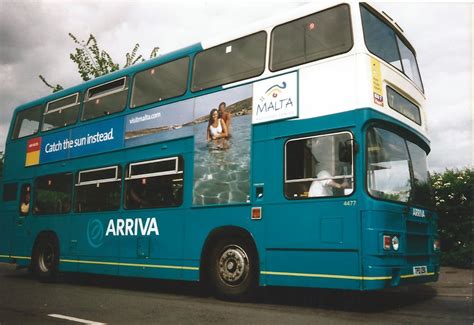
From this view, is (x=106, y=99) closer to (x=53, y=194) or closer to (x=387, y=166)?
(x=53, y=194)

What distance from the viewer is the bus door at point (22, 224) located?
12.4 m

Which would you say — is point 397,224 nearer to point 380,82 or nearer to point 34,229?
point 380,82

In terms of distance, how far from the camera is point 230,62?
8531 mm

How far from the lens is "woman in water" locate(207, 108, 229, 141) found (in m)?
8.35

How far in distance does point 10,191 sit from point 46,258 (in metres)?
2.46

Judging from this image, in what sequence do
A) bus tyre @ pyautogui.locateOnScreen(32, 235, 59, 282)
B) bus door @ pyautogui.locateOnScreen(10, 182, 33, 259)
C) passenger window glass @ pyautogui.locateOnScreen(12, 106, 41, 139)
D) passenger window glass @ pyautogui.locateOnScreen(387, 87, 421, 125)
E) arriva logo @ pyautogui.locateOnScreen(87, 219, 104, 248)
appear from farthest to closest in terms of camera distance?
passenger window glass @ pyautogui.locateOnScreen(12, 106, 41, 139), bus door @ pyautogui.locateOnScreen(10, 182, 33, 259), bus tyre @ pyautogui.locateOnScreen(32, 235, 59, 282), arriva logo @ pyautogui.locateOnScreen(87, 219, 104, 248), passenger window glass @ pyautogui.locateOnScreen(387, 87, 421, 125)

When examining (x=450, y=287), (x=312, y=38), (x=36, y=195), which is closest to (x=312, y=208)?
(x=312, y=38)

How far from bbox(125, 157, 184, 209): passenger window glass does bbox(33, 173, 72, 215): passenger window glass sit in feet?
7.57

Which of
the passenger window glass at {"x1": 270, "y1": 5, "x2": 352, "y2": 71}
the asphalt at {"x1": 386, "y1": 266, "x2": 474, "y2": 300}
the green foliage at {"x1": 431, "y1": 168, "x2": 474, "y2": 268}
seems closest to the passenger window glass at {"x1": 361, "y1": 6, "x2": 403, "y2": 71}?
the passenger window glass at {"x1": 270, "y1": 5, "x2": 352, "y2": 71}

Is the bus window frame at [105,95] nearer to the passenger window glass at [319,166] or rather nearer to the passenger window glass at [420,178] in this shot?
the passenger window glass at [319,166]

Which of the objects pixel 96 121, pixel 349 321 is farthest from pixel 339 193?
pixel 96 121

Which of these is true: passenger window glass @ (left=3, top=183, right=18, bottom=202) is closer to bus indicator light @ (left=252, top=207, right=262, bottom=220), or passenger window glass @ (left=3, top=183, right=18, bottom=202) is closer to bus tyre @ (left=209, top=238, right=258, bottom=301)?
bus tyre @ (left=209, top=238, right=258, bottom=301)

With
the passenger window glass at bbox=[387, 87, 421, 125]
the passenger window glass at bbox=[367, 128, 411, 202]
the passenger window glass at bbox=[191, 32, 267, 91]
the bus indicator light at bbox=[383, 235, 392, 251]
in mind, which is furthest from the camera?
the passenger window glass at bbox=[191, 32, 267, 91]

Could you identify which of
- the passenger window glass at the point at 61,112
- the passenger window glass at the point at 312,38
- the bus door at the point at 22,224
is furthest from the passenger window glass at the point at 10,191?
the passenger window glass at the point at 312,38
